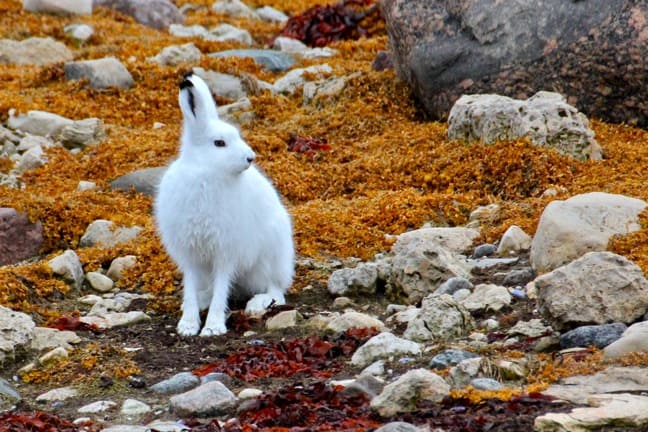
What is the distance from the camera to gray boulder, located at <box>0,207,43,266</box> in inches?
442

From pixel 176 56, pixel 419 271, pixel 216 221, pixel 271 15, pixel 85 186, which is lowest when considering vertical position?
pixel 419 271

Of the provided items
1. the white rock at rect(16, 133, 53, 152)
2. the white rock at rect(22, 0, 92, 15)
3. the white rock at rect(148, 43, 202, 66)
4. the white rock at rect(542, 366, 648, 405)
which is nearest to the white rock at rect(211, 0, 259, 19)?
the white rock at rect(22, 0, 92, 15)

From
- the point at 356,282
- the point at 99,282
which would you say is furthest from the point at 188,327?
the point at 99,282

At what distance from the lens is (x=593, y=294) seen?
739 cm

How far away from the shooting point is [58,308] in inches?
375

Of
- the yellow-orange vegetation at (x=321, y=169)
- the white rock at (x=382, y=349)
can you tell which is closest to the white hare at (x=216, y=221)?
the yellow-orange vegetation at (x=321, y=169)

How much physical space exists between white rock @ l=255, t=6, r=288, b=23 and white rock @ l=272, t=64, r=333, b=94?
7.70 metres

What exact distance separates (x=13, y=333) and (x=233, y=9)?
58.2ft

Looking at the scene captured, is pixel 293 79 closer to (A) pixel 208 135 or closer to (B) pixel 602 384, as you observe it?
(A) pixel 208 135

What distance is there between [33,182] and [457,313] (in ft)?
25.2

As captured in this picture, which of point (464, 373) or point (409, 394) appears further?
point (464, 373)

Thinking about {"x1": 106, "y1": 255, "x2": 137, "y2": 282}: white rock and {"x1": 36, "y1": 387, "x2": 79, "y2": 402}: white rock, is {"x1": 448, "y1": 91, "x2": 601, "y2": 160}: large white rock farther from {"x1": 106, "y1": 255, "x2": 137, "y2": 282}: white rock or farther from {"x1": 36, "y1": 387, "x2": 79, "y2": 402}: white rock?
{"x1": 36, "y1": 387, "x2": 79, "y2": 402}: white rock

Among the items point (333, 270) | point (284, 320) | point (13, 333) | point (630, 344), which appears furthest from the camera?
point (333, 270)

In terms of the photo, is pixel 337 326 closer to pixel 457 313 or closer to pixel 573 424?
pixel 457 313
